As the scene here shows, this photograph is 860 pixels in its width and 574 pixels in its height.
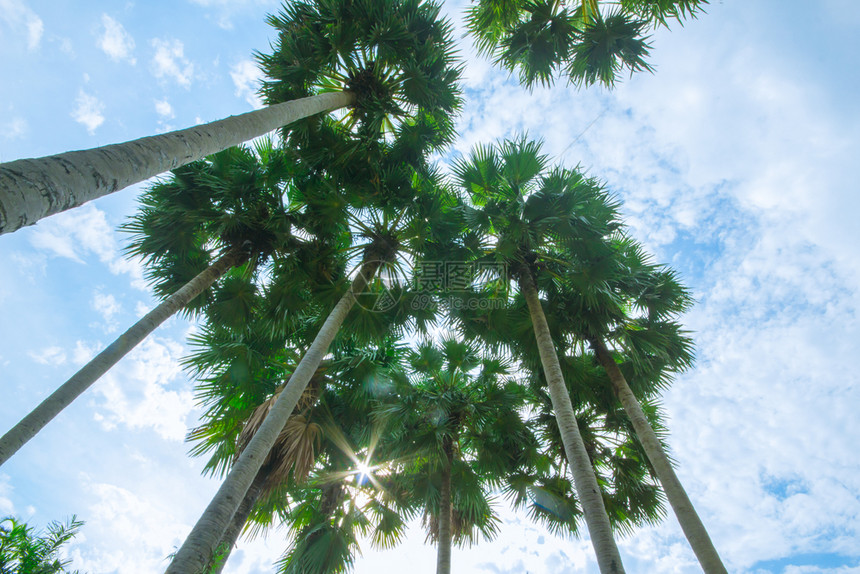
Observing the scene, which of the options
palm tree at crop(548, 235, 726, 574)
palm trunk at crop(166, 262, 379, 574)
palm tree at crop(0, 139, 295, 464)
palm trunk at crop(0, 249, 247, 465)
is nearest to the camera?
palm trunk at crop(166, 262, 379, 574)

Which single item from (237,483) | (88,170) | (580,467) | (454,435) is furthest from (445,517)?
(88,170)

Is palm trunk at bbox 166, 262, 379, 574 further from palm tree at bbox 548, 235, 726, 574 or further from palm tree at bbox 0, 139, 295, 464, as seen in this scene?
palm tree at bbox 548, 235, 726, 574

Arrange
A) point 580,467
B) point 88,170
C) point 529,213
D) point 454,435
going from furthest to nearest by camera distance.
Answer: point 454,435 → point 529,213 → point 580,467 → point 88,170

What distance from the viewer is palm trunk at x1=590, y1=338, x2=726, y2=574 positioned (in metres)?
4.33

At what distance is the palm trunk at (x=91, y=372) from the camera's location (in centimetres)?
403

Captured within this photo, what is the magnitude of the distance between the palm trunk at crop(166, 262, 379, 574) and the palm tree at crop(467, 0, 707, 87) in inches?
238

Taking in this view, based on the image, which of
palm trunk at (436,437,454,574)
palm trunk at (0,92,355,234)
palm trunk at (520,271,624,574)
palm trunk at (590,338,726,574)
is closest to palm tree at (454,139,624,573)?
palm trunk at (520,271,624,574)

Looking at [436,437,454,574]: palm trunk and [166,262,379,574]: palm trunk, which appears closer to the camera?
[166,262,379,574]: palm trunk

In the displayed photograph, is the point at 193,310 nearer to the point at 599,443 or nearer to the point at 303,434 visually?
the point at 303,434

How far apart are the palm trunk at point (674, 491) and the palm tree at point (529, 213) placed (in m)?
1.42

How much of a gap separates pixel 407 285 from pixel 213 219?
371 centimetres

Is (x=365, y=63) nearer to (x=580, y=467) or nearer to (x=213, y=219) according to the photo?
(x=213, y=219)

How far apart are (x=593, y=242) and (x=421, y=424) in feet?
14.6

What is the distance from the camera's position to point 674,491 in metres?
5.01
